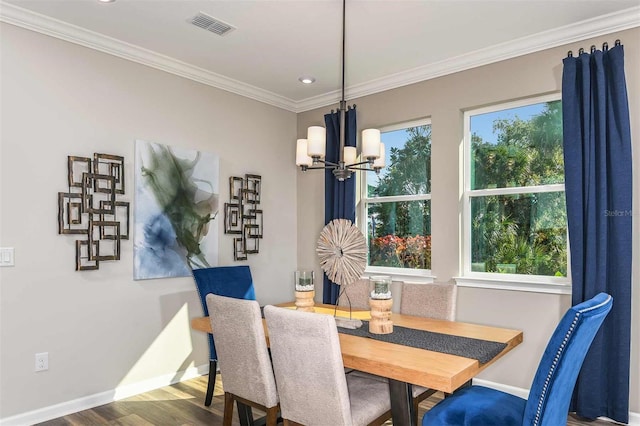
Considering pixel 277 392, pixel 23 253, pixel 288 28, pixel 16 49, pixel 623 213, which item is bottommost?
pixel 277 392

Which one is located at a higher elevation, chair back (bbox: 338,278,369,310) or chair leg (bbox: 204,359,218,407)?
chair back (bbox: 338,278,369,310)

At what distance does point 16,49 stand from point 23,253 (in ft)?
4.37

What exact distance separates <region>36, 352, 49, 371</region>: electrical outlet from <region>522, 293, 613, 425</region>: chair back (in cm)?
290

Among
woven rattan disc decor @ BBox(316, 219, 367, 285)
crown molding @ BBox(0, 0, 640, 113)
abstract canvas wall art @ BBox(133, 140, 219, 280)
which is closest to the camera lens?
woven rattan disc decor @ BBox(316, 219, 367, 285)

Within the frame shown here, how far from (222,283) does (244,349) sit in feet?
3.85

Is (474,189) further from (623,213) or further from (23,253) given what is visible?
(23,253)

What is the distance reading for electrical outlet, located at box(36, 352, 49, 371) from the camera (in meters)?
2.97

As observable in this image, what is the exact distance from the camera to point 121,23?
3090mm

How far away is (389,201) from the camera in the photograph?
171 inches

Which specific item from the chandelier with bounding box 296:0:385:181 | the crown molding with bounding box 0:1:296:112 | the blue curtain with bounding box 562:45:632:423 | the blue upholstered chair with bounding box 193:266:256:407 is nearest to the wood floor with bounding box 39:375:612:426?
the blue upholstered chair with bounding box 193:266:256:407

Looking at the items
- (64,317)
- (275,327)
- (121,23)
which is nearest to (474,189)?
(275,327)

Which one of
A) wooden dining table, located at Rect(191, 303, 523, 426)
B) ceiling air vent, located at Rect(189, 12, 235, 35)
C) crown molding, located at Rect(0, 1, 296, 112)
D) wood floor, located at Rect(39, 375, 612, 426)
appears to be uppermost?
ceiling air vent, located at Rect(189, 12, 235, 35)

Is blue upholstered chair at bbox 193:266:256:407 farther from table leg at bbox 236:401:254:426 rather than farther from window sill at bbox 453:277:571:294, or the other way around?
window sill at bbox 453:277:571:294

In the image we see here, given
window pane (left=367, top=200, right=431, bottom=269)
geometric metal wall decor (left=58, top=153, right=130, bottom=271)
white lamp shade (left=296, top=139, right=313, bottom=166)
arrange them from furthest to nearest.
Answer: window pane (left=367, top=200, right=431, bottom=269) < geometric metal wall decor (left=58, top=153, right=130, bottom=271) < white lamp shade (left=296, top=139, right=313, bottom=166)
